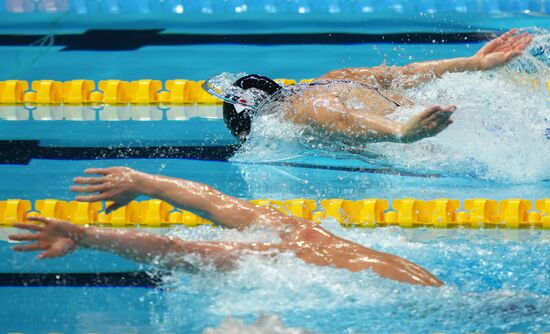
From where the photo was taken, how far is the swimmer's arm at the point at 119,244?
247 cm

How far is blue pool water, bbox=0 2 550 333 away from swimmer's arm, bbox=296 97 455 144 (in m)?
0.15

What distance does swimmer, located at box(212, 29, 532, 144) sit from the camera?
12.6 ft

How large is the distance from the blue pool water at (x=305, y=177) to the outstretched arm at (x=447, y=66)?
0.20 ft

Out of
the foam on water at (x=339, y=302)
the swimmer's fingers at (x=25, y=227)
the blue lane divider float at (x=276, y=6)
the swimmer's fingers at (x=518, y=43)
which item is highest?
the blue lane divider float at (x=276, y=6)

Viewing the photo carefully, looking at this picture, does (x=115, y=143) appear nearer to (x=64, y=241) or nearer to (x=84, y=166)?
(x=84, y=166)

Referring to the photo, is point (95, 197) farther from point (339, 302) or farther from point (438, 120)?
point (438, 120)

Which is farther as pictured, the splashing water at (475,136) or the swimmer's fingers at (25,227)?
the splashing water at (475,136)

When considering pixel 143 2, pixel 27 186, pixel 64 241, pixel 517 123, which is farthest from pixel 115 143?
pixel 143 2

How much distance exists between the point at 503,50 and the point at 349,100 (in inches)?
26.9

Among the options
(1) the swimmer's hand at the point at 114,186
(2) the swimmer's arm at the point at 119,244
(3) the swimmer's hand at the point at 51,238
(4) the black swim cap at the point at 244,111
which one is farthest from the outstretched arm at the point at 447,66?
(3) the swimmer's hand at the point at 51,238

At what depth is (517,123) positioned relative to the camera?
4016mm

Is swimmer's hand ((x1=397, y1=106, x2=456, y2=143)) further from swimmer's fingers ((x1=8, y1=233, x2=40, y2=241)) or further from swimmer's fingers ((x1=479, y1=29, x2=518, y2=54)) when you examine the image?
swimmer's fingers ((x1=8, y1=233, x2=40, y2=241))

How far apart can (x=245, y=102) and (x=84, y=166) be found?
0.73 metres

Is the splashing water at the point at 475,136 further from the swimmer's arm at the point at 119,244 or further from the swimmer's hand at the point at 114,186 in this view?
the swimmer's arm at the point at 119,244
